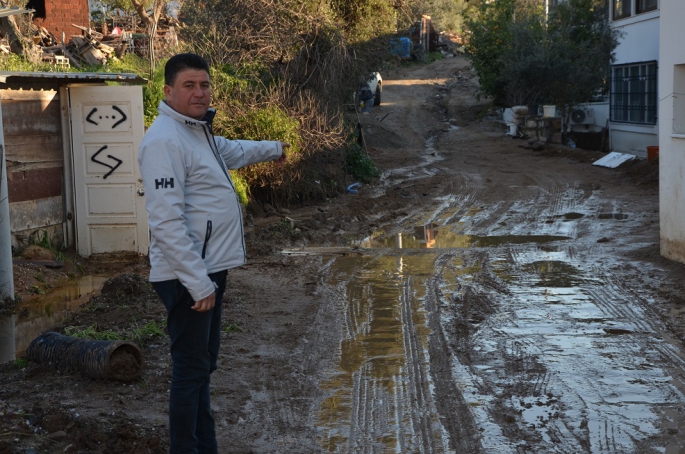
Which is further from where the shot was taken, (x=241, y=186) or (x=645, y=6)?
(x=645, y=6)

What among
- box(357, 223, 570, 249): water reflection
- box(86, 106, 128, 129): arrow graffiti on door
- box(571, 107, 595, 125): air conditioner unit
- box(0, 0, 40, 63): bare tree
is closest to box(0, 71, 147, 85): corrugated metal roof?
box(86, 106, 128, 129): arrow graffiti on door

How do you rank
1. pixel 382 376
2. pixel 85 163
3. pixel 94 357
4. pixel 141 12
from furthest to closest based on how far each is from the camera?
pixel 141 12 → pixel 85 163 → pixel 382 376 → pixel 94 357

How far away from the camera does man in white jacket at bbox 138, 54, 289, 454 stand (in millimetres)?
3463

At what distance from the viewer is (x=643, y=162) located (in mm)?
18406

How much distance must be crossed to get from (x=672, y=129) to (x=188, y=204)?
7263 millimetres

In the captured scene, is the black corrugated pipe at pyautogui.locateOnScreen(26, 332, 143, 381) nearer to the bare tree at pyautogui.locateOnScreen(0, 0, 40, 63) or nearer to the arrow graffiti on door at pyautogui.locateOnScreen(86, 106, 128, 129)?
the arrow graffiti on door at pyautogui.locateOnScreen(86, 106, 128, 129)

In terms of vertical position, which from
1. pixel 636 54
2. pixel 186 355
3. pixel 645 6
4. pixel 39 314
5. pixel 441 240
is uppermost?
pixel 645 6

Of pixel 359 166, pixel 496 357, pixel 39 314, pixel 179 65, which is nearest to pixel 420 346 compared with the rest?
pixel 496 357

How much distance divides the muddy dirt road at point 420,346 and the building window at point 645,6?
8196 mm

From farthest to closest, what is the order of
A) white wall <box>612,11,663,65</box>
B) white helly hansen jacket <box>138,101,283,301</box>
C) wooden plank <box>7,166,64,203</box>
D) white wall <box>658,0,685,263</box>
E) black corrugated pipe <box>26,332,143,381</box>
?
1. white wall <box>612,11,663,65</box>
2. wooden plank <box>7,166,64,203</box>
3. white wall <box>658,0,685,263</box>
4. black corrugated pipe <box>26,332,143,381</box>
5. white helly hansen jacket <box>138,101,283,301</box>

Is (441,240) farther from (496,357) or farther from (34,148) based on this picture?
(34,148)

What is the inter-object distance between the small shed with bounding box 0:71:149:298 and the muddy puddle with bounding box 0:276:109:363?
114cm

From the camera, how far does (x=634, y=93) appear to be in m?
21.4

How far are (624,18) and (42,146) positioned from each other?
56.3ft
